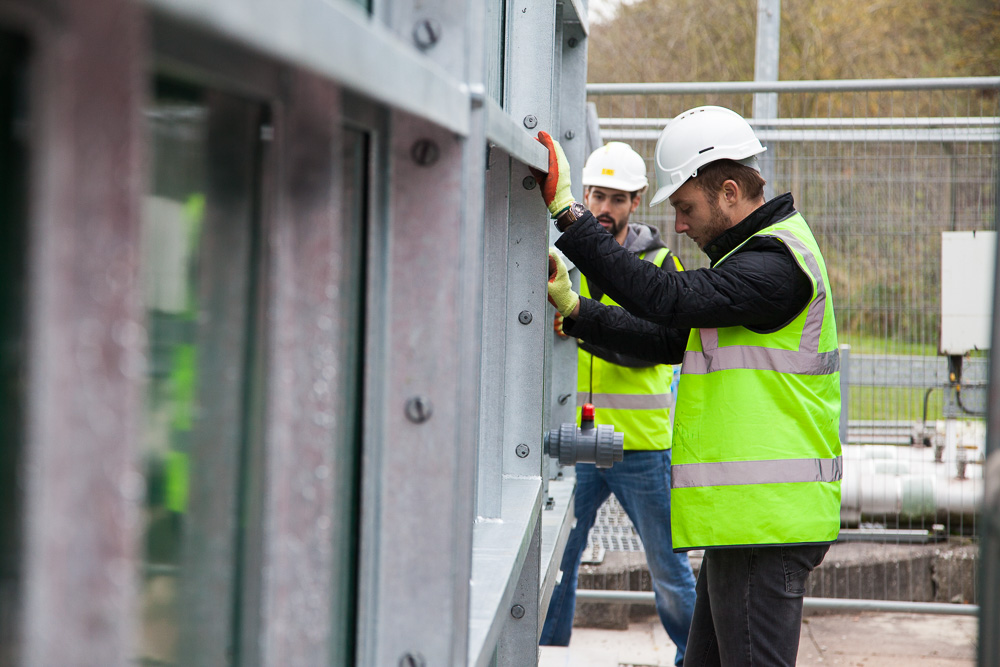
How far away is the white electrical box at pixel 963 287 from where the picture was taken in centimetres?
485

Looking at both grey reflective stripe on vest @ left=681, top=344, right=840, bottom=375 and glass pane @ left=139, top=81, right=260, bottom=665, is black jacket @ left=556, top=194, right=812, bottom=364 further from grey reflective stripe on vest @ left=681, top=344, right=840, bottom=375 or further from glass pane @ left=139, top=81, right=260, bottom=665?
glass pane @ left=139, top=81, right=260, bottom=665

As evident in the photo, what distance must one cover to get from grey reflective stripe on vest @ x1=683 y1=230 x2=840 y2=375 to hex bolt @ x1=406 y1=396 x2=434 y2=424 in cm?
163

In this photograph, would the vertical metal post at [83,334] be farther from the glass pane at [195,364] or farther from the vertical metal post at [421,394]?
the vertical metal post at [421,394]

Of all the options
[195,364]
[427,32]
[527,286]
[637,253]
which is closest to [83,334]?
[195,364]

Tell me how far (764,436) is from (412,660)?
1589mm

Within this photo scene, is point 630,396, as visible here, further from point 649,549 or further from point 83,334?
point 83,334

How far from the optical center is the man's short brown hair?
259 centimetres

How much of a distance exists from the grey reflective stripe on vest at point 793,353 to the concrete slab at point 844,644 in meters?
2.29

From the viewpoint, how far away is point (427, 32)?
94 cm

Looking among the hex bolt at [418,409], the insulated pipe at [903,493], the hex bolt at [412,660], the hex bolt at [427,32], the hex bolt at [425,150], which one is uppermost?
the hex bolt at [427,32]

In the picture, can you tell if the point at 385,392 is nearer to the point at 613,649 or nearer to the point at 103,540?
the point at 103,540

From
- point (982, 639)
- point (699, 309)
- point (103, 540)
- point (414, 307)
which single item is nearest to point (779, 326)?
point (699, 309)

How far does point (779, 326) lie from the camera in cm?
242

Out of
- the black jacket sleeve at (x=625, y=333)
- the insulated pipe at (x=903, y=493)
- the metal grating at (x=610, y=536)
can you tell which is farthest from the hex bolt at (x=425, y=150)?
the insulated pipe at (x=903, y=493)
